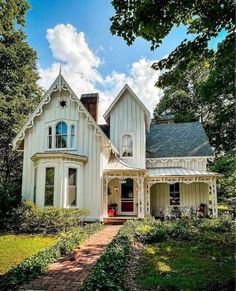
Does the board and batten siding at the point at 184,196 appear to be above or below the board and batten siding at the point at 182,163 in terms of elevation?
below

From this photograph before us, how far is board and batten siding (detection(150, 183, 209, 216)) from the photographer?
20641mm

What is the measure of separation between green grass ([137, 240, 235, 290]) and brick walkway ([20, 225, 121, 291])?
4.99ft

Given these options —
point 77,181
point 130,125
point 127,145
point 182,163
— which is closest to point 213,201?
point 182,163

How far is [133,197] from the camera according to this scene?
1988 cm

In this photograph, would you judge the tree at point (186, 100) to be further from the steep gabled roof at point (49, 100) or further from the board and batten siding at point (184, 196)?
the steep gabled roof at point (49, 100)

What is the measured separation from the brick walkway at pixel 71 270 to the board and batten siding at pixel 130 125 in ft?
31.6

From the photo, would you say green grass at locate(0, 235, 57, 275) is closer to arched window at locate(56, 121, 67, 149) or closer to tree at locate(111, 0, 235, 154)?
arched window at locate(56, 121, 67, 149)

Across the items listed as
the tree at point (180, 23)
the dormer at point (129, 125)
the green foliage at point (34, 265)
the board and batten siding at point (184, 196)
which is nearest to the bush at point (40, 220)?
the green foliage at point (34, 265)

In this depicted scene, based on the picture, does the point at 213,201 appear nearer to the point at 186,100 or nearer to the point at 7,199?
the point at 7,199

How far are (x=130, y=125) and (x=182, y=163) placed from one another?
4.88 meters

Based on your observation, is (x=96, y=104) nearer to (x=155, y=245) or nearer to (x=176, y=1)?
(x=155, y=245)

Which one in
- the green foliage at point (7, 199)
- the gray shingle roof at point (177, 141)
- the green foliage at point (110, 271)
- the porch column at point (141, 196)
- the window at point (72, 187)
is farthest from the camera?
the gray shingle roof at point (177, 141)

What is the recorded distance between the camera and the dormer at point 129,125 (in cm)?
2067

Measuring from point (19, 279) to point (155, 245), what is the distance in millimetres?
5851
